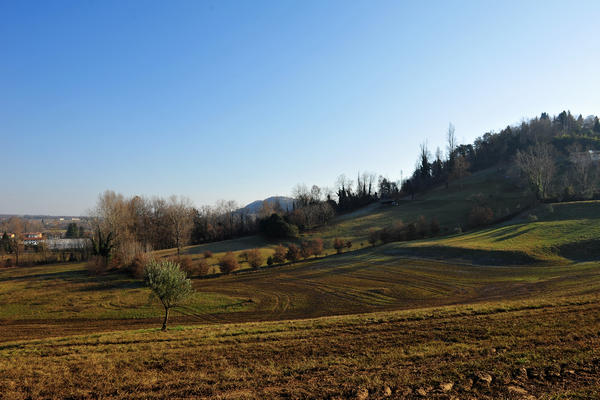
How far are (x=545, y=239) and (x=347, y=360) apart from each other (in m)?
44.0

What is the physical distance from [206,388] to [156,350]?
5.47m

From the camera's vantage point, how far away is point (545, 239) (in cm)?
4147

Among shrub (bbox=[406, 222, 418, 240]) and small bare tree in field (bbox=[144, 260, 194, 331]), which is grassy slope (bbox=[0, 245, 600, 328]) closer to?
small bare tree in field (bbox=[144, 260, 194, 331])

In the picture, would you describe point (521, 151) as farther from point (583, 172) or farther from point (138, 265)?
point (138, 265)

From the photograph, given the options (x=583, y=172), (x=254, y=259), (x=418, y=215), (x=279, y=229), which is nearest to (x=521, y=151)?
(x=583, y=172)

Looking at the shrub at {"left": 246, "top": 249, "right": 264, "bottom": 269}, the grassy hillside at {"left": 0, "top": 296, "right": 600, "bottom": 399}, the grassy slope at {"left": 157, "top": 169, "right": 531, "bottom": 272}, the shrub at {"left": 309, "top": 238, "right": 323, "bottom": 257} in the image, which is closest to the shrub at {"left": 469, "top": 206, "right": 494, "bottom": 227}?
the grassy slope at {"left": 157, "top": 169, "right": 531, "bottom": 272}

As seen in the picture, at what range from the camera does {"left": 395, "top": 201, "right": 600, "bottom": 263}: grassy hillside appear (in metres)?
36.2

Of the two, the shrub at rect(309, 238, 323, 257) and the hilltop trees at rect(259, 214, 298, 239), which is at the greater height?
the hilltop trees at rect(259, 214, 298, 239)

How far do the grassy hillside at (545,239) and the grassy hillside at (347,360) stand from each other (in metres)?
24.0

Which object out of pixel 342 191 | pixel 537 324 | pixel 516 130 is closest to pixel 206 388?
pixel 537 324

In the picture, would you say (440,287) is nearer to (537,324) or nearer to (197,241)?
(537,324)

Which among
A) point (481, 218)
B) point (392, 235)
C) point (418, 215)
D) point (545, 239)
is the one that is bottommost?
point (545, 239)

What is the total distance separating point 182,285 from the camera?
24.2m

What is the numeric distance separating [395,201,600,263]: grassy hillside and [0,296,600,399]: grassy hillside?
78.6ft
